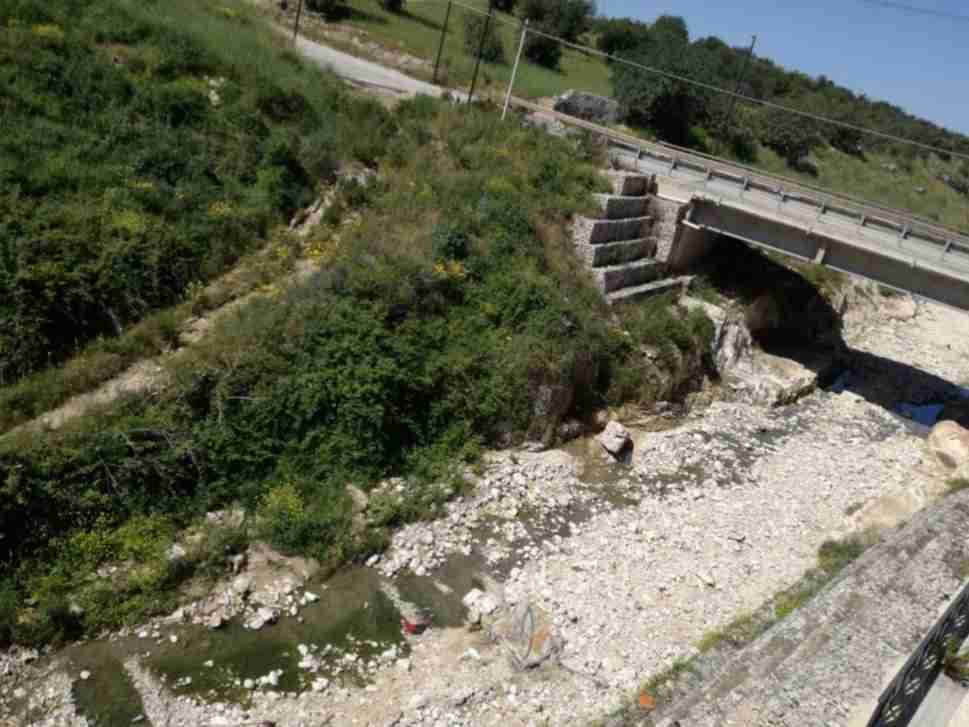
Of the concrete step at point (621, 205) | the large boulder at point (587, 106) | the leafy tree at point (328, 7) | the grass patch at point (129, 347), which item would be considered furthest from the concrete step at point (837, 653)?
the leafy tree at point (328, 7)

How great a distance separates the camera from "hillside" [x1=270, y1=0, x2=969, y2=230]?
133ft

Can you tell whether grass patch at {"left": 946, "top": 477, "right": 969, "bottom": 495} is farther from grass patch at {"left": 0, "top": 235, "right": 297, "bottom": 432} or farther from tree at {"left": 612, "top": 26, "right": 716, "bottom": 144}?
tree at {"left": 612, "top": 26, "right": 716, "bottom": 144}

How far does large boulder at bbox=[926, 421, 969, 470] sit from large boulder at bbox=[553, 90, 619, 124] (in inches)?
956

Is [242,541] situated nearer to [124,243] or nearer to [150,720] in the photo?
[150,720]

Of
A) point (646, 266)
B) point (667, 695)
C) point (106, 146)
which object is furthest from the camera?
point (646, 266)

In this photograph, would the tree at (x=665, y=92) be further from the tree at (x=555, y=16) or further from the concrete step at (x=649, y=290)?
the concrete step at (x=649, y=290)

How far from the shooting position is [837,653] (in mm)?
11766

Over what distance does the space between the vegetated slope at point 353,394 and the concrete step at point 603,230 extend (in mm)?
816

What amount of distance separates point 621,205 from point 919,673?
19.2m

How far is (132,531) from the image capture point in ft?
44.0

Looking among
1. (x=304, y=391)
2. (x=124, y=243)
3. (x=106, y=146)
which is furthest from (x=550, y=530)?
(x=106, y=146)

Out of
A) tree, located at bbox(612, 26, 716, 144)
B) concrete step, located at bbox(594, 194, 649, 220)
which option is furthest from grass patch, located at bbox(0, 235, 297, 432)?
tree, located at bbox(612, 26, 716, 144)

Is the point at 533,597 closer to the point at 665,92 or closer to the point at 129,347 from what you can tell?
the point at 129,347

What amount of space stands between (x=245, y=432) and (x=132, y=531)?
2963 millimetres
